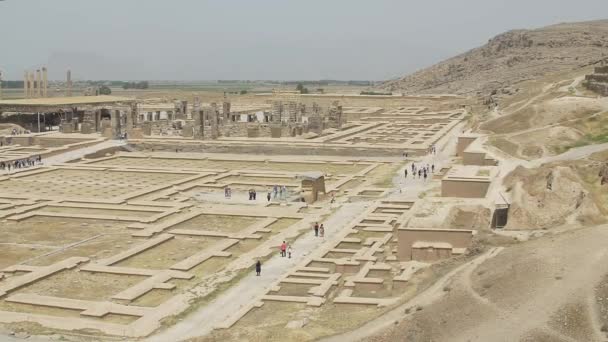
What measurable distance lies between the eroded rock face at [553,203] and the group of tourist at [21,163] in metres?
22.3

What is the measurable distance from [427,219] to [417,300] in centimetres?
640

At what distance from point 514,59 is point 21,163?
67.1 m

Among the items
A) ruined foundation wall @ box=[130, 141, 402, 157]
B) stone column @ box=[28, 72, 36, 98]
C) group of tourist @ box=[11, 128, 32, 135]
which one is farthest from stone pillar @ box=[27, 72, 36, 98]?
ruined foundation wall @ box=[130, 141, 402, 157]

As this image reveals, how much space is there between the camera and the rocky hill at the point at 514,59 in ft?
255

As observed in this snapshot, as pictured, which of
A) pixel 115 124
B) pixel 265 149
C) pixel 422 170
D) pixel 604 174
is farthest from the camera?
pixel 115 124

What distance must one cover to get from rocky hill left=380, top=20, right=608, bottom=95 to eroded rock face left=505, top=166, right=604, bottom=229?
56497 millimetres

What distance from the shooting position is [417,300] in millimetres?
10875

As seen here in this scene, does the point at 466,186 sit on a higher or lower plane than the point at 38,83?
lower

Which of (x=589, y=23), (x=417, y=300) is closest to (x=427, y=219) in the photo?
(x=417, y=300)

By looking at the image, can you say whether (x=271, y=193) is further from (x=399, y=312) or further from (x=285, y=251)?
(x=399, y=312)

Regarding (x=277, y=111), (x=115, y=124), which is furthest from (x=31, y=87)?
(x=277, y=111)

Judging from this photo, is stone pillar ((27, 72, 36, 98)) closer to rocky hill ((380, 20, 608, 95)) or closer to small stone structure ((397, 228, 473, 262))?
rocky hill ((380, 20, 608, 95))

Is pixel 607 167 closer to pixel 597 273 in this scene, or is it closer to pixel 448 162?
pixel 597 273

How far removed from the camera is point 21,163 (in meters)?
32.3
